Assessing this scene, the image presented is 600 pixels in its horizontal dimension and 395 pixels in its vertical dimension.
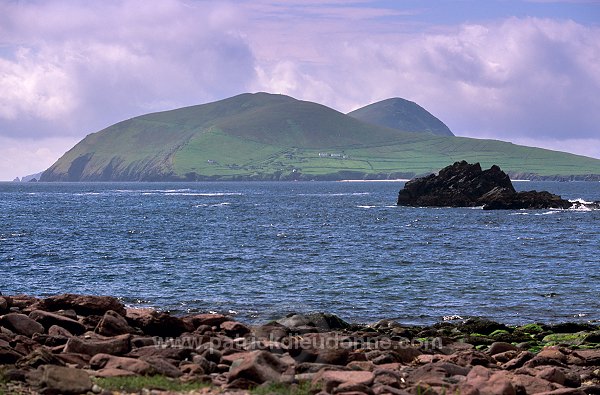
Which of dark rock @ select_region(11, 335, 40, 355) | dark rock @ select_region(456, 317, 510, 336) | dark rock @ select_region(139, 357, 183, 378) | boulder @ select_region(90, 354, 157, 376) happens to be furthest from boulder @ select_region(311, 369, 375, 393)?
dark rock @ select_region(456, 317, 510, 336)

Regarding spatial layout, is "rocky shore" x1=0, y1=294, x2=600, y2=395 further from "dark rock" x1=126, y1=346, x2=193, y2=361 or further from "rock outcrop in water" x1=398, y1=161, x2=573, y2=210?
"rock outcrop in water" x1=398, y1=161, x2=573, y2=210

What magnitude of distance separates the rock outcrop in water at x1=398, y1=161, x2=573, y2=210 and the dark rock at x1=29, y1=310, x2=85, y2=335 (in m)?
118

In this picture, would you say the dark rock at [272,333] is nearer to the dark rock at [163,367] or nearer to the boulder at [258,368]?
the boulder at [258,368]

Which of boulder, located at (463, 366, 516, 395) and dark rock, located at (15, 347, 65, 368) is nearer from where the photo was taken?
boulder, located at (463, 366, 516, 395)

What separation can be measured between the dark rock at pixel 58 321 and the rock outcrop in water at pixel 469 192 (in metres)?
118

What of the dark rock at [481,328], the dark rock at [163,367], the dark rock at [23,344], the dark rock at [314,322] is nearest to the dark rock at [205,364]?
the dark rock at [163,367]

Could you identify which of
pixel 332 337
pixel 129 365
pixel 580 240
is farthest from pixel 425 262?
pixel 129 365

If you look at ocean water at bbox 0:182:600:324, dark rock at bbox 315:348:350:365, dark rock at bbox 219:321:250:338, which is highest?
dark rock at bbox 315:348:350:365

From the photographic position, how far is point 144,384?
15.9 m

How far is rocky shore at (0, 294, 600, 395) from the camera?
53.5 ft

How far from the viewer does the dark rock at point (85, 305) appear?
26.0 meters

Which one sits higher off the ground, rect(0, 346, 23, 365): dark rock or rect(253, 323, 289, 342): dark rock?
rect(0, 346, 23, 365): dark rock

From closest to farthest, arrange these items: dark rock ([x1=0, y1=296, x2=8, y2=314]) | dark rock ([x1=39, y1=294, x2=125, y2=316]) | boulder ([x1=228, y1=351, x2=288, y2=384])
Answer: boulder ([x1=228, y1=351, x2=288, y2=384]) < dark rock ([x1=0, y1=296, x2=8, y2=314]) < dark rock ([x1=39, y1=294, x2=125, y2=316])

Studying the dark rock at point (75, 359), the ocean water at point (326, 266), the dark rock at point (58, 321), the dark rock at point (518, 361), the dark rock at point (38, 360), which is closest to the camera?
the dark rock at point (38, 360)
